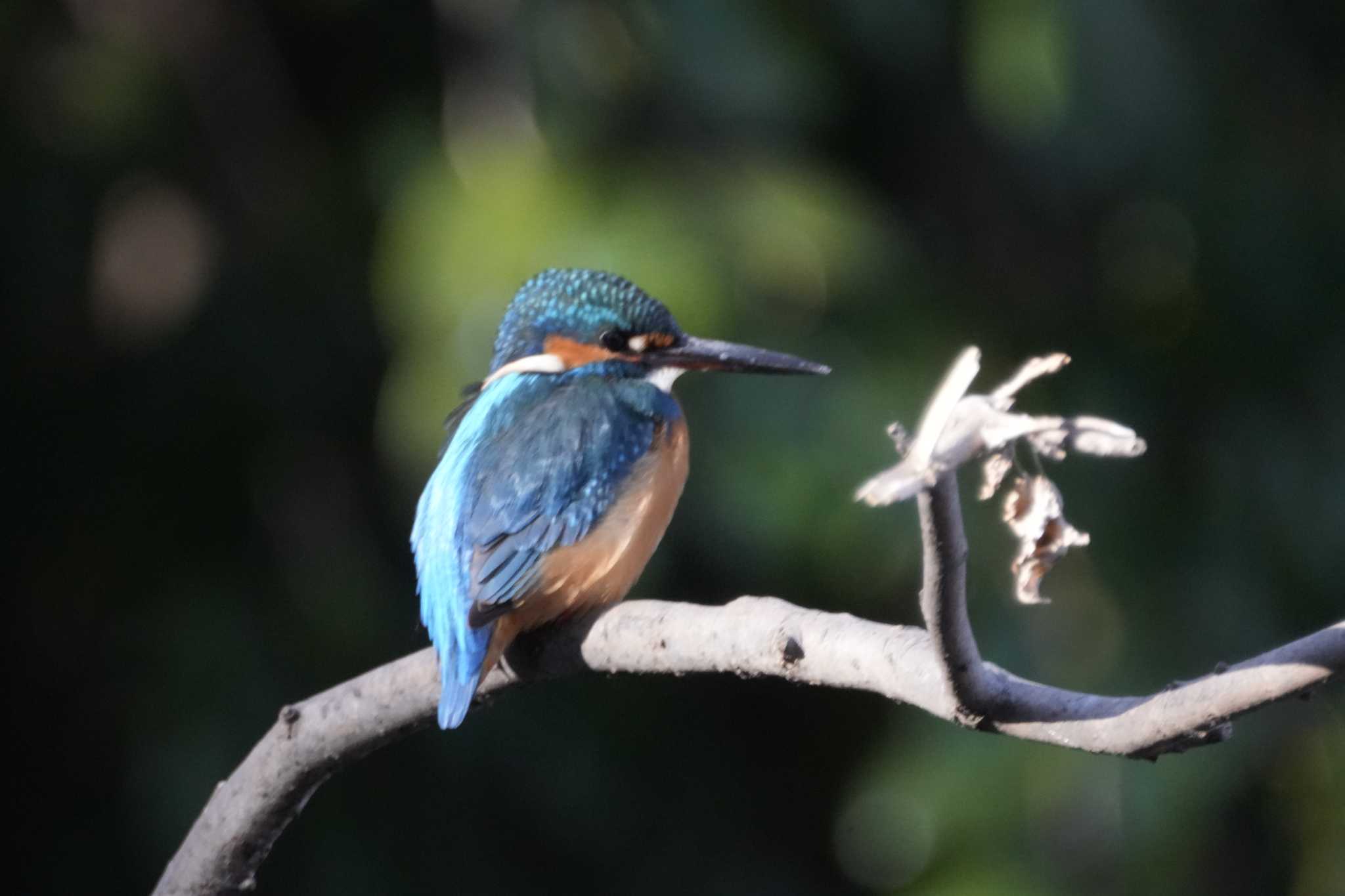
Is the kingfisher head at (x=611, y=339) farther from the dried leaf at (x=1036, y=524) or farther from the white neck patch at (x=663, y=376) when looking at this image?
the dried leaf at (x=1036, y=524)

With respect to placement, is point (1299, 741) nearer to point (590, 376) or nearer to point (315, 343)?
point (590, 376)

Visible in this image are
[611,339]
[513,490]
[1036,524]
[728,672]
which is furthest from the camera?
[611,339]

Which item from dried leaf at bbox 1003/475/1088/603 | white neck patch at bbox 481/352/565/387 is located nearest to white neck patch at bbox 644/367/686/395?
white neck patch at bbox 481/352/565/387

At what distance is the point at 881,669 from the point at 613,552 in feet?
2.90

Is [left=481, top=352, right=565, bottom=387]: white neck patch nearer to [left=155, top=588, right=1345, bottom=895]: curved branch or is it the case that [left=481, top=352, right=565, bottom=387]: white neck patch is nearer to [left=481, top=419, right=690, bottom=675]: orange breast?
[left=481, top=419, right=690, bottom=675]: orange breast

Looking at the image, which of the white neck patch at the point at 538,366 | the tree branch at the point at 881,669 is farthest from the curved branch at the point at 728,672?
the white neck patch at the point at 538,366

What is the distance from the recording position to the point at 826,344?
279cm

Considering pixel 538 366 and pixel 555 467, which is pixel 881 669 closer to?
pixel 555 467

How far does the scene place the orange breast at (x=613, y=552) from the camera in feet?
6.17

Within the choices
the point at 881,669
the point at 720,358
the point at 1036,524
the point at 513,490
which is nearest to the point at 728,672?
the point at 881,669

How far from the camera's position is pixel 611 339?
2.25 metres

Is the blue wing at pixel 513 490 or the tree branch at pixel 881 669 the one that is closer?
the tree branch at pixel 881 669

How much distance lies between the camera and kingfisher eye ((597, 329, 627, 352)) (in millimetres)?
2250

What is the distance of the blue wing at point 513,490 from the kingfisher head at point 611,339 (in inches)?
1.9
